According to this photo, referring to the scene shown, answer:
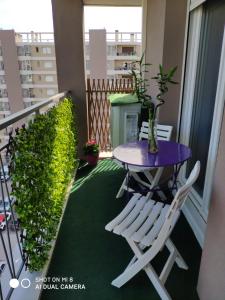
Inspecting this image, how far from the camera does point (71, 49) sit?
357cm

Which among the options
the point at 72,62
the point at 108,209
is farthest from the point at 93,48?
the point at 108,209

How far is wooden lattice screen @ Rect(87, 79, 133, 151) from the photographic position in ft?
13.5

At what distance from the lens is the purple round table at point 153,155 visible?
6.30 feet

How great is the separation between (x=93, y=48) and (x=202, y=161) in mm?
15388

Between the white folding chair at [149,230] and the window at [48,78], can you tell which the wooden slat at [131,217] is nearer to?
the white folding chair at [149,230]

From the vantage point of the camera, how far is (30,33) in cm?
1377

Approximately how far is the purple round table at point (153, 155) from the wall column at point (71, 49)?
1846 mm

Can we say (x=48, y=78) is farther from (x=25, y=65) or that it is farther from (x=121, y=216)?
(x=121, y=216)

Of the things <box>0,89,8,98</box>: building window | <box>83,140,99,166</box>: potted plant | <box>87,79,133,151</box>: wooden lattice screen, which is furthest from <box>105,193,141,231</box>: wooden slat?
<box>0,89,8,98</box>: building window

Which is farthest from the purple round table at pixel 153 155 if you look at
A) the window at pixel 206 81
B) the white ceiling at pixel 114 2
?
the white ceiling at pixel 114 2

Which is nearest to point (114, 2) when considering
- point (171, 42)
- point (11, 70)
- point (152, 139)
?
point (171, 42)

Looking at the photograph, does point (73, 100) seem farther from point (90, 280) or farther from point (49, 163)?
point (90, 280)

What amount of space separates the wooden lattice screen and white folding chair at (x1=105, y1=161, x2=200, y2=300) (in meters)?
2.77

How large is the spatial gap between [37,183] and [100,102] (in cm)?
299
